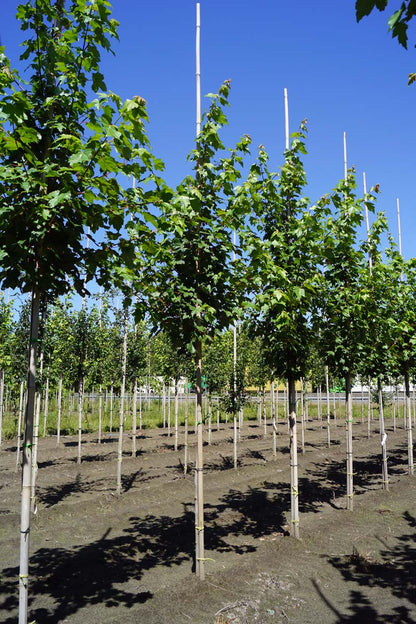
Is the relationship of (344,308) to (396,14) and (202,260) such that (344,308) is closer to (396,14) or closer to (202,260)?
(202,260)

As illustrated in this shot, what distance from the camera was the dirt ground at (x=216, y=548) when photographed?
5.77 meters

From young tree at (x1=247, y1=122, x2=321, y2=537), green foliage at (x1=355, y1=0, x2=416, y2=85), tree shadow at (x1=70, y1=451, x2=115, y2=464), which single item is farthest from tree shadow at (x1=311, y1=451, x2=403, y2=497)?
green foliage at (x1=355, y1=0, x2=416, y2=85)

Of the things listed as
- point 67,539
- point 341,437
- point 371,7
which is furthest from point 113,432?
point 371,7

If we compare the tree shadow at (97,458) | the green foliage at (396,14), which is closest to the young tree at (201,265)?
the green foliage at (396,14)

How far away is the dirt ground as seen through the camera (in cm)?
577

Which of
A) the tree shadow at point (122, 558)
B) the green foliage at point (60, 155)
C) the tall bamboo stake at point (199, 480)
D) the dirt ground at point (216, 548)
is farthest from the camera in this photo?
the tall bamboo stake at point (199, 480)

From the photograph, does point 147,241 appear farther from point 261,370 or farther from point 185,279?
point 261,370

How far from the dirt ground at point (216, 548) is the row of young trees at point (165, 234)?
0.89 m

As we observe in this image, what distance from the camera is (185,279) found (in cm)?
671

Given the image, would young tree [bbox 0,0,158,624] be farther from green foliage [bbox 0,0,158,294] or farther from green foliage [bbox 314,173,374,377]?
green foliage [bbox 314,173,374,377]

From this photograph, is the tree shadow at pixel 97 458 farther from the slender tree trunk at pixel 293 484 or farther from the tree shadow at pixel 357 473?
the slender tree trunk at pixel 293 484

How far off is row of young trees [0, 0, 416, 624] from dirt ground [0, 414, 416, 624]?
2.90 ft

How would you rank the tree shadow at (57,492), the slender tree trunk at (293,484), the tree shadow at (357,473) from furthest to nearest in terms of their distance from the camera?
the tree shadow at (357,473) < the tree shadow at (57,492) < the slender tree trunk at (293,484)

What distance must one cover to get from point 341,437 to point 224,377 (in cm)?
737
